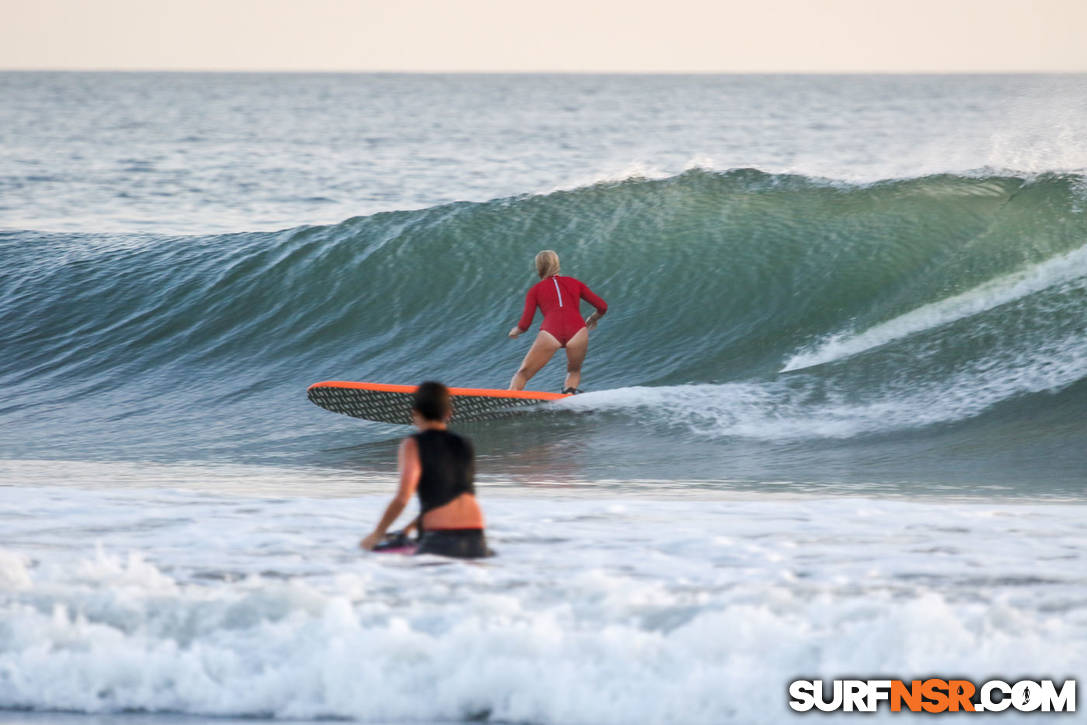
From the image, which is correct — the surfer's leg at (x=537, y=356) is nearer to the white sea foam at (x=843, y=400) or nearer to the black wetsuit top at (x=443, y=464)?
the white sea foam at (x=843, y=400)

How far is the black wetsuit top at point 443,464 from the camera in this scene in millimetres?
4488

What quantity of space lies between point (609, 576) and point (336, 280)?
31.0 feet

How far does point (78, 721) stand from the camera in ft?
12.5

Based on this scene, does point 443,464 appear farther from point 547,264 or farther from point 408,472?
point 547,264

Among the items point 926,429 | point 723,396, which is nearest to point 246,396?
point 723,396

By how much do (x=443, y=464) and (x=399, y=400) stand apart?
14.3ft

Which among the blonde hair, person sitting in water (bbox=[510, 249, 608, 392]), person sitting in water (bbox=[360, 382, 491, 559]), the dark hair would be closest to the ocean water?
person sitting in water (bbox=[360, 382, 491, 559])

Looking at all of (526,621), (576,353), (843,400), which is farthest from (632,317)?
(526,621)

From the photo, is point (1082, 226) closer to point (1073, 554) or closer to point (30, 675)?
point (1073, 554)

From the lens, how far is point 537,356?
8.91 meters

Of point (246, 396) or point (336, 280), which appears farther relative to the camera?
point (336, 280)
